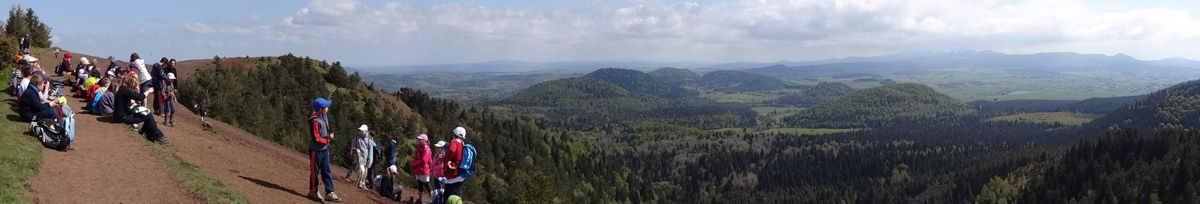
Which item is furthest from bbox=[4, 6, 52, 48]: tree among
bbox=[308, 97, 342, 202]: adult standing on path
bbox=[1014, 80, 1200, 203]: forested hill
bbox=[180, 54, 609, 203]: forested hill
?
bbox=[1014, 80, 1200, 203]: forested hill

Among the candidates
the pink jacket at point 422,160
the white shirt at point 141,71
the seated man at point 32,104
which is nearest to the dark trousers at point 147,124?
the seated man at point 32,104

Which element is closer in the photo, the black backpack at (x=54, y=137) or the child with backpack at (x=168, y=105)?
the black backpack at (x=54, y=137)

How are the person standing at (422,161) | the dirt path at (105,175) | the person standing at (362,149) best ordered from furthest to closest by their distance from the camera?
the person standing at (362,149) → the person standing at (422,161) → the dirt path at (105,175)

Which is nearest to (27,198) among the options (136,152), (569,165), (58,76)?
(136,152)

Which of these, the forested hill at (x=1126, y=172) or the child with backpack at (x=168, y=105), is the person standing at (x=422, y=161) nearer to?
the child with backpack at (x=168, y=105)

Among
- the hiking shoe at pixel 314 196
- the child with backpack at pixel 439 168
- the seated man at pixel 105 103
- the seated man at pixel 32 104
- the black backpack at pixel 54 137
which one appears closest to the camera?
the black backpack at pixel 54 137

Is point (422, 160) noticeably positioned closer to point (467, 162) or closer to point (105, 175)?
point (467, 162)

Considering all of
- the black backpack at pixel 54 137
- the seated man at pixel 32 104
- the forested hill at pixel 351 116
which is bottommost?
the forested hill at pixel 351 116
